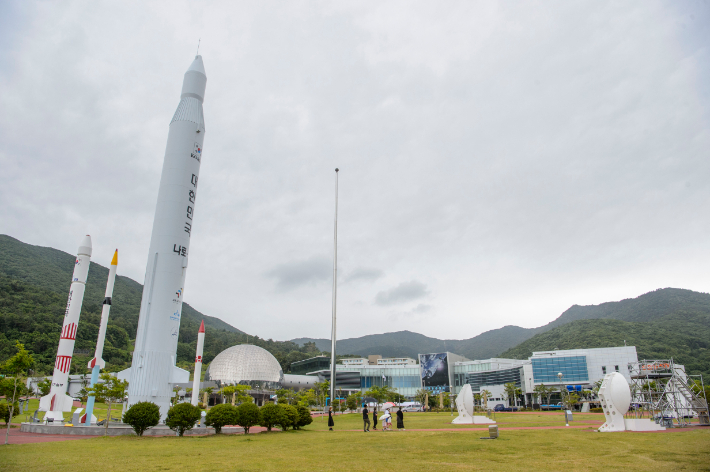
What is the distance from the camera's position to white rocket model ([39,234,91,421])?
32.5 meters

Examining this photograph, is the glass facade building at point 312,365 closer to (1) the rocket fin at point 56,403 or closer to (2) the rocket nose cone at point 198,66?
(1) the rocket fin at point 56,403

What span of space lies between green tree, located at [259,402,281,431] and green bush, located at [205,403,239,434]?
6.80ft

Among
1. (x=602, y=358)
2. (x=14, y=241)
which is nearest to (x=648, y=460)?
(x=602, y=358)

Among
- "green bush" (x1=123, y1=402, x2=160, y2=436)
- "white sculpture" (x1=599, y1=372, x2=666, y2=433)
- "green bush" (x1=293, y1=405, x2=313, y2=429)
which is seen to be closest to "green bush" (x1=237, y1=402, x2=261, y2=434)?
"green bush" (x1=293, y1=405, x2=313, y2=429)

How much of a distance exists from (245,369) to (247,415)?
2842 inches

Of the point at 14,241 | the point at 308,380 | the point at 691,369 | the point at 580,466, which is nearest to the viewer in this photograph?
the point at 580,466

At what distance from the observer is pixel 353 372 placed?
114 m

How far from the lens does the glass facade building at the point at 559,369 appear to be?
87.8 meters

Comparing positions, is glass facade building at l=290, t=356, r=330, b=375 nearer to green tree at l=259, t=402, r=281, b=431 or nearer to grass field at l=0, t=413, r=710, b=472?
green tree at l=259, t=402, r=281, b=431

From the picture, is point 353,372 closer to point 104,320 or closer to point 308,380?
point 308,380

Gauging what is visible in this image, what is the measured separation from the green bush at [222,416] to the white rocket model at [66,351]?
15915 millimetres

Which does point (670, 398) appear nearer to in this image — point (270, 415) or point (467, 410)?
point (467, 410)

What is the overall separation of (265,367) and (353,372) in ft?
94.8

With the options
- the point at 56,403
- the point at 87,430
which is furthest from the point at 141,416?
the point at 56,403
